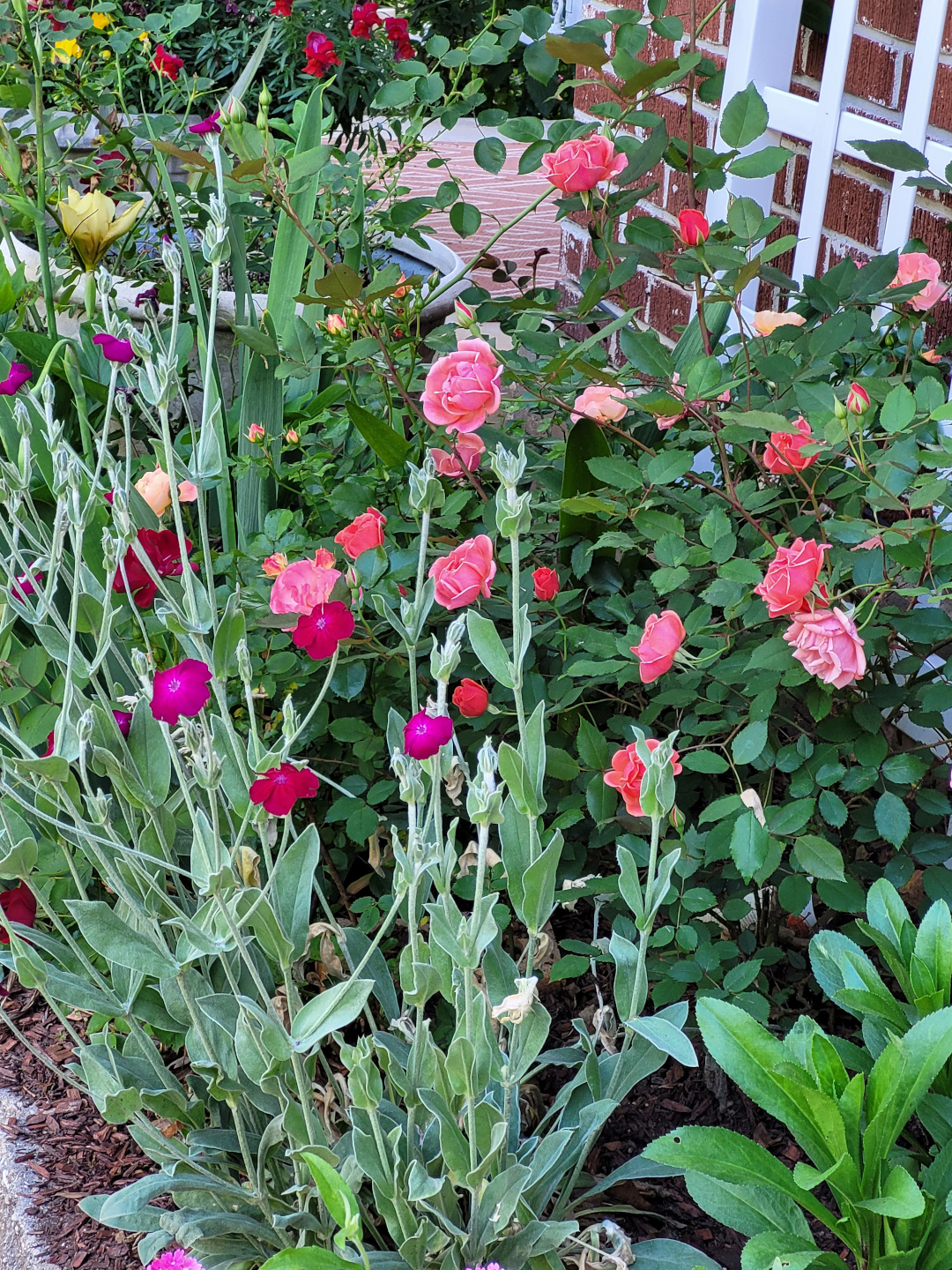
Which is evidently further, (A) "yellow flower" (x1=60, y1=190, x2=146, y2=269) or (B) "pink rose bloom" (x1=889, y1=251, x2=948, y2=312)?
(A) "yellow flower" (x1=60, y1=190, x2=146, y2=269)

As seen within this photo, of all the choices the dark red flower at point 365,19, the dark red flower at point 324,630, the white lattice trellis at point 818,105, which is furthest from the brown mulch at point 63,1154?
the dark red flower at point 365,19

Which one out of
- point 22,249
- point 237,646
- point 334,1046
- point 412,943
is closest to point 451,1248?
point 412,943

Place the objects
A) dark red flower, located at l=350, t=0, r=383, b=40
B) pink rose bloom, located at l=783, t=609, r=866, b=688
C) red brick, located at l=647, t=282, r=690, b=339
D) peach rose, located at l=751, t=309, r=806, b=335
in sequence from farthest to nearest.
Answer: dark red flower, located at l=350, t=0, r=383, b=40 < red brick, located at l=647, t=282, r=690, b=339 < peach rose, located at l=751, t=309, r=806, b=335 < pink rose bloom, located at l=783, t=609, r=866, b=688

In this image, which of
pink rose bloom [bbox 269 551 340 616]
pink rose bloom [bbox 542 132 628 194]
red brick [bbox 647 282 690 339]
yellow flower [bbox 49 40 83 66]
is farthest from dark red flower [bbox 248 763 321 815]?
yellow flower [bbox 49 40 83 66]

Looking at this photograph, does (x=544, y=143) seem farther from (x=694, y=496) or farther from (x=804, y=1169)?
(x=804, y=1169)

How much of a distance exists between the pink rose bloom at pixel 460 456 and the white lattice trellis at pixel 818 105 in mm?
697

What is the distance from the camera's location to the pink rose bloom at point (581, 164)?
141cm

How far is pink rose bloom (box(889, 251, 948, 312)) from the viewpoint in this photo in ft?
4.82

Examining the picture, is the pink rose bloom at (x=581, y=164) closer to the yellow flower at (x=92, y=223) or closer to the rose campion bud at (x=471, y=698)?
the rose campion bud at (x=471, y=698)

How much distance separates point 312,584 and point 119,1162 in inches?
28.7

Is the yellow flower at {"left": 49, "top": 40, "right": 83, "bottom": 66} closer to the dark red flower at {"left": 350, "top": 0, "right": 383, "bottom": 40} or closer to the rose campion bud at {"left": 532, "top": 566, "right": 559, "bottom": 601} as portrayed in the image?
the dark red flower at {"left": 350, "top": 0, "right": 383, "bottom": 40}

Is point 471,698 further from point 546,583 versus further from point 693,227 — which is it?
point 693,227

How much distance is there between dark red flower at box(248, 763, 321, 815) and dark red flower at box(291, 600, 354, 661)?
0.16m

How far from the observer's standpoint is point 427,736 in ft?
3.18
